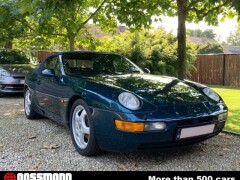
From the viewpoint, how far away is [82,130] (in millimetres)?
3830

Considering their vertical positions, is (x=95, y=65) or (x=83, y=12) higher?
(x=83, y=12)

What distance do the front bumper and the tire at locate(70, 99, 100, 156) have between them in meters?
0.10

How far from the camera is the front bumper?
3180 millimetres

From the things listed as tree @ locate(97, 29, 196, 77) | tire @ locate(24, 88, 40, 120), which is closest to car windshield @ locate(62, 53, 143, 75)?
tire @ locate(24, 88, 40, 120)

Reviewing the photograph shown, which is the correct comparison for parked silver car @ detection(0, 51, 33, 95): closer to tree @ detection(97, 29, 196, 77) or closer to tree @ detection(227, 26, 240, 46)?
tree @ detection(97, 29, 196, 77)

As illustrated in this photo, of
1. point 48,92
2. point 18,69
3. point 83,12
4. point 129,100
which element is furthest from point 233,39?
point 129,100

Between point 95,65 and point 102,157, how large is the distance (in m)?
1.64

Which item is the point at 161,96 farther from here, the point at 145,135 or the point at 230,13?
the point at 230,13

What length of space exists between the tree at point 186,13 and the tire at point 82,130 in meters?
3.58

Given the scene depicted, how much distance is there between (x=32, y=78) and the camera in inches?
222

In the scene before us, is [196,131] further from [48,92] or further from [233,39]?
[233,39]

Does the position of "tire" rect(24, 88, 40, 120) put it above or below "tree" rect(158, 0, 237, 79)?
below

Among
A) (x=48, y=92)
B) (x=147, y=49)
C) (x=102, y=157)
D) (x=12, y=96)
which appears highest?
(x=147, y=49)

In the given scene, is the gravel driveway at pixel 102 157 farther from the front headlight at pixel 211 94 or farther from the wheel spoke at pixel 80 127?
the front headlight at pixel 211 94
